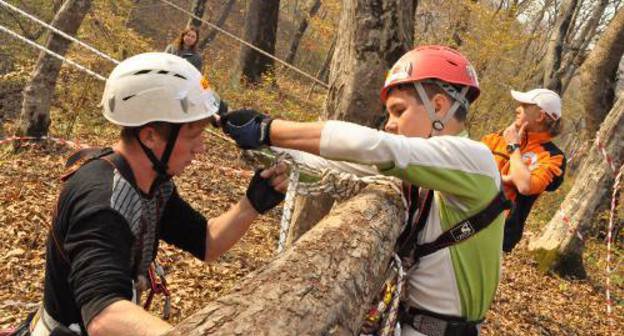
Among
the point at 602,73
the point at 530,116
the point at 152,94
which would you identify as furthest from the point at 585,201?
the point at 152,94

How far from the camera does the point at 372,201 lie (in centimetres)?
250

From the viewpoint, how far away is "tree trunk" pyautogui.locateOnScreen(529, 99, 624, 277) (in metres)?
8.80

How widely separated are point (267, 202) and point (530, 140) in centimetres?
321

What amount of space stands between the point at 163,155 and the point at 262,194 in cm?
73

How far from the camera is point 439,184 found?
2186 millimetres

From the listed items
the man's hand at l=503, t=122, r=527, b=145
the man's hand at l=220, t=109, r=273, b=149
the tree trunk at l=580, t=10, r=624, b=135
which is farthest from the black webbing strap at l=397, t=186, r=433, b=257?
the tree trunk at l=580, t=10, r=624, b=135

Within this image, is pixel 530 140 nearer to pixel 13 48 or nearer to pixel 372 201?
pixel 372 201

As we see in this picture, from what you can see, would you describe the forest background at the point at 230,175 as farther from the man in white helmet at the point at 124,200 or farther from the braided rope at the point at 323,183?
the man in white helmet at the point at 124,200

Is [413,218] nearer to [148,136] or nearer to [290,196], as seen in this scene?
[290,196]

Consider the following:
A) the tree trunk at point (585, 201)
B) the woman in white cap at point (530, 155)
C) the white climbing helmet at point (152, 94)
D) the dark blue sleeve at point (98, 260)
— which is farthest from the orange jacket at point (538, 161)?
the tree trunk at point (585, 201)

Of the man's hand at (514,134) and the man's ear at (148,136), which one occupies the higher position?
the man's ear at (148,136)

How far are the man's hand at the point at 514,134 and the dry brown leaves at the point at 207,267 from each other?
2.42 m

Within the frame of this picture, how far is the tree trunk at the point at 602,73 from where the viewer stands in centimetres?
1102

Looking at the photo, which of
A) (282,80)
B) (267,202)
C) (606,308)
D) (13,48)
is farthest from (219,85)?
(267,202)
